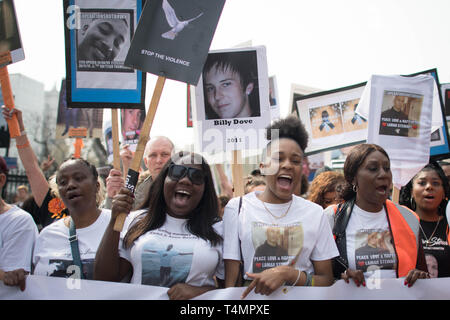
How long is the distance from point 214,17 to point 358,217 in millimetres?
1731

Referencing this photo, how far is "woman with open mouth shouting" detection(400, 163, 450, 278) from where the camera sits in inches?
131

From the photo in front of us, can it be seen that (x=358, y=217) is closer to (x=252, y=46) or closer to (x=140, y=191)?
(x=252, y=46)

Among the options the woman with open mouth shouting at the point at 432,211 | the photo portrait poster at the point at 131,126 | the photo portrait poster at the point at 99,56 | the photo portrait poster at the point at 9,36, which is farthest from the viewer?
the photo portrait poster at the point at 131,126

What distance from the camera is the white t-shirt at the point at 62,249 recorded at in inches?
107

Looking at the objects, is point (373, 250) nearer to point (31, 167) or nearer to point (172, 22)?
point (172, 22)

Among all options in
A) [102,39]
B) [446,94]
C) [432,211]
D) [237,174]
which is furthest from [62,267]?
[446,94]

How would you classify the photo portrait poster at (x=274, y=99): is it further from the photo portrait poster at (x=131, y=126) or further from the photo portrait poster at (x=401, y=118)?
the photo portrait poster at (x=401, y=118)

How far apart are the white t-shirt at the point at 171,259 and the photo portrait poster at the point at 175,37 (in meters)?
1.13

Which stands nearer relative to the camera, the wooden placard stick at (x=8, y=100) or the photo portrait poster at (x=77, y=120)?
the wooden placard stick at (x=8, y=100)

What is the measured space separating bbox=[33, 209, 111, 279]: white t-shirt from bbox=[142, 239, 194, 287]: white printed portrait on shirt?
41 centimetres

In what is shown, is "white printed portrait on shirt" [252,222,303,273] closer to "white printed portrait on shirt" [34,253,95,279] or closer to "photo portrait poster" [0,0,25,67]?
"white printed portrait on shirt" [34,253,95,279]

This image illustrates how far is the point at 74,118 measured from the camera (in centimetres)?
612

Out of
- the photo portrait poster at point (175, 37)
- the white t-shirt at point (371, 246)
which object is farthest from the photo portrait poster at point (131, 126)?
the white t-shirt at point (371, 246)

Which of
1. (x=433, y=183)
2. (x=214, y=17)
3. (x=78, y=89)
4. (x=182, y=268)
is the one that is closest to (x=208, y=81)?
(x=214, y=17)
